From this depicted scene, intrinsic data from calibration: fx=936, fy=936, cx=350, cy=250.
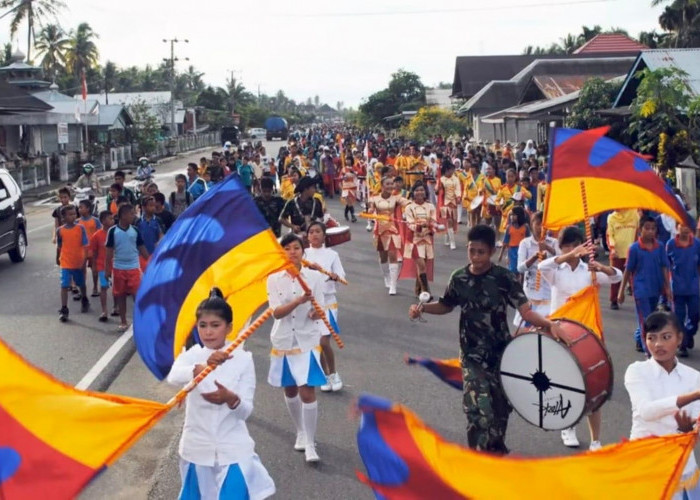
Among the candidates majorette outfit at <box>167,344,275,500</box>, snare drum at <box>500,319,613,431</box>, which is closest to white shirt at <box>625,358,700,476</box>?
snare drum at <box>500,319,613,431</box>

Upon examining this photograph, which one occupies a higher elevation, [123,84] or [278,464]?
[123,84]

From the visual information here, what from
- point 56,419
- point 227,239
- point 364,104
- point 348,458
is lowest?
point 348,458

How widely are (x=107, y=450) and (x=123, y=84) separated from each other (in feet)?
343

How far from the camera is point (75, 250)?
12289 millimetres

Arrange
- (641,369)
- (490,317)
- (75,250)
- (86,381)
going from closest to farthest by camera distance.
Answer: (641,369)
(490,317)
(86,381)
(75,250)

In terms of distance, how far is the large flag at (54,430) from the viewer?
14.4 ft

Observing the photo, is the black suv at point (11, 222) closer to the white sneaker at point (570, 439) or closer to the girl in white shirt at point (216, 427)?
the white sneaker at point (570, 439)

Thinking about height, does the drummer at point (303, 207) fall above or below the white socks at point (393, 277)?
above

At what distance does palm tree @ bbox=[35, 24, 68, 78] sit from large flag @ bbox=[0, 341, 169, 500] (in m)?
74.0

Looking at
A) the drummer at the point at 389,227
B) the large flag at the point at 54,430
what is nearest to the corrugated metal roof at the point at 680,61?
the drummer at the point at 389,227

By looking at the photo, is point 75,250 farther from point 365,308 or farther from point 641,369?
point 641,369

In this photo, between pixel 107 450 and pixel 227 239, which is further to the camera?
pixel 227 239

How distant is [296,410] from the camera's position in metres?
7.12

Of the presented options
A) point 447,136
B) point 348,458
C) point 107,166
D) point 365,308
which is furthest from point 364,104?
point 348,458
